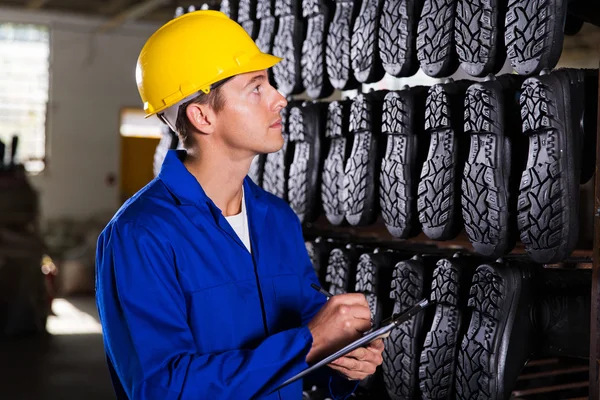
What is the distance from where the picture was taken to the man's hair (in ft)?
5.19

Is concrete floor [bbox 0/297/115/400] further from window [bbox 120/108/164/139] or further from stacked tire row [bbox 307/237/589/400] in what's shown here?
window [bbox 120/108/164/139]

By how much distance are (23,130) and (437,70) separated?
9.83 m

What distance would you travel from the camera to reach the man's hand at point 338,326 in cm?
137

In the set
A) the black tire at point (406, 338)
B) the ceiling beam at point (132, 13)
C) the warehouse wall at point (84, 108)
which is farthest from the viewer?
the warehouse wall at point (84, 108)

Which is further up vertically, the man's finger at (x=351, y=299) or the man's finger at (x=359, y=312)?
the man's finger at (x=351, y=299)

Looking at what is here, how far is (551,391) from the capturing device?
8.39 feet

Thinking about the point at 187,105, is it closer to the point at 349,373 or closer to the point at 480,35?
the point at 349,373

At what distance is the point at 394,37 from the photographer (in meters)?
2.27

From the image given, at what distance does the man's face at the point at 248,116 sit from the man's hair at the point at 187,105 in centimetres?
1

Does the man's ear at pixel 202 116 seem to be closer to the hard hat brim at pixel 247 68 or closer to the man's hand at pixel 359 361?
the hard hat brim at pixel 247 68

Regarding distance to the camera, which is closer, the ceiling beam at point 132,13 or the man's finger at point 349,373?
the man's finger at point 349,373

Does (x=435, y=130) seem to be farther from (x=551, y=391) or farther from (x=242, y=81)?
(x=551, y=391)

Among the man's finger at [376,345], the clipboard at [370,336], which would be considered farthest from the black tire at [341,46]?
the clipboard at [370,336]

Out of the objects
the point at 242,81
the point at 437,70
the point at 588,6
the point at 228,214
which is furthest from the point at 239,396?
the point at 588,6
